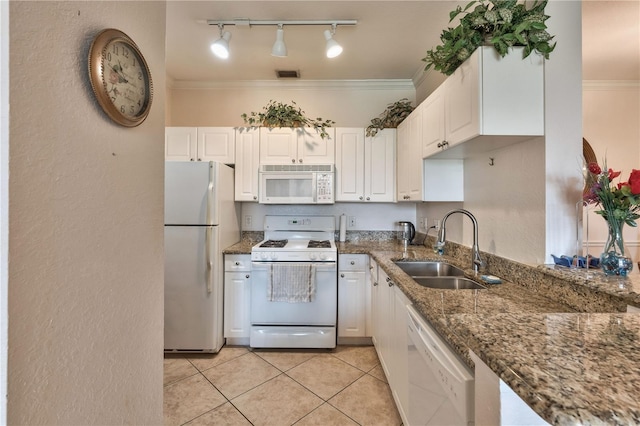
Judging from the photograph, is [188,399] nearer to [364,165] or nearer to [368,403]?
[368,403]

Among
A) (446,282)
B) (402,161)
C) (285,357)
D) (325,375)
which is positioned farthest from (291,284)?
(402,161)

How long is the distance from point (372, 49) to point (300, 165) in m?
1.25

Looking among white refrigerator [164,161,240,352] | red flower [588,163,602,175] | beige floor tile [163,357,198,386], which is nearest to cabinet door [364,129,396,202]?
white refrigerator [164,161,240,352]

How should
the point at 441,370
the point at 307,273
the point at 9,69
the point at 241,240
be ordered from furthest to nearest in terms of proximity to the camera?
1. the point at 241,240
2. the point at 307,273
3. the point at 441,370
4. the point at 9,69

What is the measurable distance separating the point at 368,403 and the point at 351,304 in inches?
31.7

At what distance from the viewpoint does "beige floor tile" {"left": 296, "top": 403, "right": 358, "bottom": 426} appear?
1550 mm

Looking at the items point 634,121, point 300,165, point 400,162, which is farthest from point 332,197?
point 634,121

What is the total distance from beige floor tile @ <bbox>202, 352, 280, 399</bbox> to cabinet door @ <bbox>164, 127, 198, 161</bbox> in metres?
1.99

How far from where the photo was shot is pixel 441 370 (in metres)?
0.86

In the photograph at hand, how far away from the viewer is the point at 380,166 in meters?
2.71

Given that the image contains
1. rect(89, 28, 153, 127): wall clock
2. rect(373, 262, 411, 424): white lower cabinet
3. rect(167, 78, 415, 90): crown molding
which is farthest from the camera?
→ rect(167, 78, 415, 90): crown molding

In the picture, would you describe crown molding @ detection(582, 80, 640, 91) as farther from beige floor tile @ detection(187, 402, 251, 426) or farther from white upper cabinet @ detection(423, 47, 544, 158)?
beige floor tile @ detection(187, 402, 251, 426)

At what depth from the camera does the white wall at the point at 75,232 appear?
53 centimetres

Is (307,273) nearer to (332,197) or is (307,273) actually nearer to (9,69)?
(332,197)
